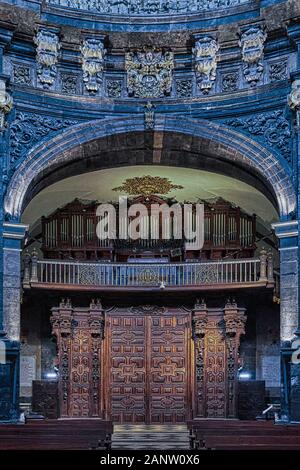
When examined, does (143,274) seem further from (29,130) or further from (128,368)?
(29,130)

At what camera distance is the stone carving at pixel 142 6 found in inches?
768

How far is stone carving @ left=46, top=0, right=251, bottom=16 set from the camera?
19.5m

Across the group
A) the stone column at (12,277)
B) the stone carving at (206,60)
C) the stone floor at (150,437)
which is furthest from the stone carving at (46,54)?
the stone floor at (150,437)

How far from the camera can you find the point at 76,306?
21.6 metres

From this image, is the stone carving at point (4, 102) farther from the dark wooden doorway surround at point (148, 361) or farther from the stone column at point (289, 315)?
the stone column at point (289, 315)

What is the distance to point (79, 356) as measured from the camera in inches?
836

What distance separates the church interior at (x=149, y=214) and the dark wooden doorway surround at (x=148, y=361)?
1.2 inches

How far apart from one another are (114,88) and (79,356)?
18.4ft

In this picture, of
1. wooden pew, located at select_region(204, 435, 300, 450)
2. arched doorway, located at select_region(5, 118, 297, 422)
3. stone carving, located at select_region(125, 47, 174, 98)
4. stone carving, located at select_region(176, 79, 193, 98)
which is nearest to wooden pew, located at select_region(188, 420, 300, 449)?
wooden pew, located at select_region(204, 435, 300, 450)

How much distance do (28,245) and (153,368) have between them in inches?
178

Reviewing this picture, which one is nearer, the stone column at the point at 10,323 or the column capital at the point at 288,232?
the stone column at the point at 10,323

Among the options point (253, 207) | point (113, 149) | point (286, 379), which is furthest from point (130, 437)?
point (253, 207)
